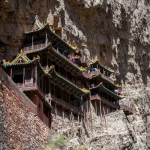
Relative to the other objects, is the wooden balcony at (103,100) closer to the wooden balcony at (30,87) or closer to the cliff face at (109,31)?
the cliff face at (109,31)

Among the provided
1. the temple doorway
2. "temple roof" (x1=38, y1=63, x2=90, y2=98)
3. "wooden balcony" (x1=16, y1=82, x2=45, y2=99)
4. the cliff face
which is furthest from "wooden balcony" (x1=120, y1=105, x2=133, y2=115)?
"wooden balcony" (x1=16, y1=82, x2=45, y2=99)

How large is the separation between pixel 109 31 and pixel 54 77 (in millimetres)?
20756

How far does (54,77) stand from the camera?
32312 mm

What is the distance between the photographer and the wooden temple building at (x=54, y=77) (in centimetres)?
2748

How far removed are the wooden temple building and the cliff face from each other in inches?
93.9

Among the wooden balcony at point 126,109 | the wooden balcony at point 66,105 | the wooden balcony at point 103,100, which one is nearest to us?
the wooden balcony at point 66,105

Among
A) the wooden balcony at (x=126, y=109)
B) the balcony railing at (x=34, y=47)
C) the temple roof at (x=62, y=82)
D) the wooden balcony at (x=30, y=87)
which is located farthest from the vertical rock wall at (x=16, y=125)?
the wooden balcony at (x=126, y=109)

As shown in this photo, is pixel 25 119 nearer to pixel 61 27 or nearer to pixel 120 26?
pixel 61 27

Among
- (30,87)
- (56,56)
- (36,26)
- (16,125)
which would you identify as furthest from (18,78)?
(16,125)

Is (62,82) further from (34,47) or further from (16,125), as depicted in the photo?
(16,125)

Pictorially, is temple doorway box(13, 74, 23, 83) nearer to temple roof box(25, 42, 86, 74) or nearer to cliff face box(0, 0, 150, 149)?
temple roof box(25, 42, 86, 74)

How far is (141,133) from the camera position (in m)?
48.1

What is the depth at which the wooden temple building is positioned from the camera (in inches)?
1082

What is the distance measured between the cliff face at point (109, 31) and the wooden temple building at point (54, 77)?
7.83 feet
